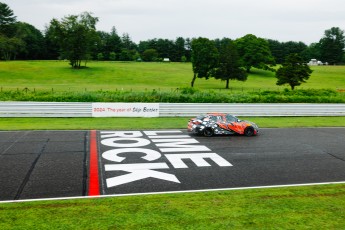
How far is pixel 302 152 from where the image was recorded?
15.4 metres

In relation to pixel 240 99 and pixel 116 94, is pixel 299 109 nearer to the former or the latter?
pixel 240 99

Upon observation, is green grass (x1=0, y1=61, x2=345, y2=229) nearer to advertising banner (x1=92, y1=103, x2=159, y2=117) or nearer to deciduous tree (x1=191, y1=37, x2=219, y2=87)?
advertising banner (x1=92, y1=103, x2=159, y2=117)

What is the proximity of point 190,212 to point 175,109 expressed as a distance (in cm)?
1775

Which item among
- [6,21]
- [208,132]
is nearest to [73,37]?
[6,21]

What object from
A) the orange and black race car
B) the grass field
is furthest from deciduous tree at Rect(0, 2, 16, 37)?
the orange and black race car

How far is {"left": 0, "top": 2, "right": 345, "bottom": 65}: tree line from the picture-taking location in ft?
255

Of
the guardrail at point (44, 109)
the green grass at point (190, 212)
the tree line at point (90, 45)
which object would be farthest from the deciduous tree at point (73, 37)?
the green grass at point (190, 212)

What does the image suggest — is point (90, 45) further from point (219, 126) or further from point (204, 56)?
point (219, 126)

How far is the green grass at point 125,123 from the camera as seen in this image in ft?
67.8

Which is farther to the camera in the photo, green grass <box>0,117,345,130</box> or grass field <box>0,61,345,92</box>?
grass field <box>0,61,345,92</box>

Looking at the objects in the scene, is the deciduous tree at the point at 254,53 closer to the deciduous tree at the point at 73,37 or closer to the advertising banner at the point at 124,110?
the deciduous tree at the point at 73,37

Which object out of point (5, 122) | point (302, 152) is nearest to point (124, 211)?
point (302, 152)

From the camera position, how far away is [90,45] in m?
78.9

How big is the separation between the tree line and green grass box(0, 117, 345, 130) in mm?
50768
